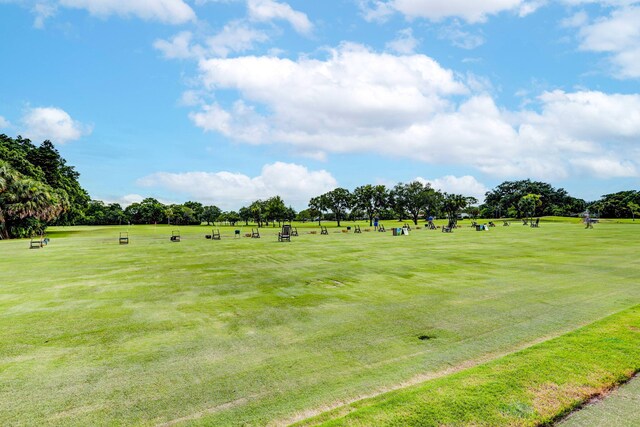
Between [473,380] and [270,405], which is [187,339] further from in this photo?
[473,380]

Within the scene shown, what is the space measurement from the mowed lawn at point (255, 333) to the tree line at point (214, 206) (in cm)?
4307

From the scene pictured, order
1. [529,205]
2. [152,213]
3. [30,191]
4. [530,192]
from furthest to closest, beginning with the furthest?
[530,192], [152,213], [529,205], [30,191]

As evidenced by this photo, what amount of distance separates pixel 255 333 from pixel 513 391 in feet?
18.0

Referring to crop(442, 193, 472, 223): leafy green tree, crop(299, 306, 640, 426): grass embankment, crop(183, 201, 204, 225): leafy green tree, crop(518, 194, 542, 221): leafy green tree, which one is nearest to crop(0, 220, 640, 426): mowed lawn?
crop(299, 306, 640, 426): grass embankment

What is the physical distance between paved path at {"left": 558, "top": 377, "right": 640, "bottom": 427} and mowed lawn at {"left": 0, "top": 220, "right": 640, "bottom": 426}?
1835 mm

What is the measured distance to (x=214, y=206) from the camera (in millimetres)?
157000

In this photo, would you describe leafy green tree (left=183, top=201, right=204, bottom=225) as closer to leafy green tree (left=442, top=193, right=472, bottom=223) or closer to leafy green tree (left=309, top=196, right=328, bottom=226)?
leafy green tree (left=309, top=196, right=328, bottom=226)

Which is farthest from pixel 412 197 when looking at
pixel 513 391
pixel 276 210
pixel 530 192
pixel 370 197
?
pixel 513 391

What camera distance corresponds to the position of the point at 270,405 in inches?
197

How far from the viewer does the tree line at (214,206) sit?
49.7 meters

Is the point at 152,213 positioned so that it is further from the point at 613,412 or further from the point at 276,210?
the point at 613,412

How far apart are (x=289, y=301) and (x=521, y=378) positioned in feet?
24.2

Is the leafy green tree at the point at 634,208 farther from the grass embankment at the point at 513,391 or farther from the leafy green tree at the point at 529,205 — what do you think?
the grass embankment at the point at 513,391

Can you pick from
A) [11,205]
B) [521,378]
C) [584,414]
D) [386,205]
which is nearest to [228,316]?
[521,378]
